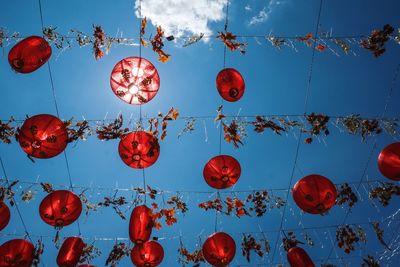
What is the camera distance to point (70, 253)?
225 inches

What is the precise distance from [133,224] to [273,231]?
13.4 ft

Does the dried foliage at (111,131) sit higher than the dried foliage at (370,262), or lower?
higher

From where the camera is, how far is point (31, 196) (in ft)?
22.5

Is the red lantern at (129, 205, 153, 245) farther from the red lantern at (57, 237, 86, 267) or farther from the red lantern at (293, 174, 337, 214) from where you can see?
the red lantern at (293, 174, 337, 214)

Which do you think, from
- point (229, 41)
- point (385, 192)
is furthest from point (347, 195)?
point (229, 41)

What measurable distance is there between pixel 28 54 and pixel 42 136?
3.75ft

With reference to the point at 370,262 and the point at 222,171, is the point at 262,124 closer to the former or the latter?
the point at 222,171

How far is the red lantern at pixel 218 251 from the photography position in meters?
5.72

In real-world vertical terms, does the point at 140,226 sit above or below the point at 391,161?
below

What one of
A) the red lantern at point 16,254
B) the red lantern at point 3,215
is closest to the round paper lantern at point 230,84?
the red lantern at point 3,215

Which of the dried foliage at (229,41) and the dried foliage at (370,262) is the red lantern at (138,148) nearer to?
the dried foliage at (229,41)

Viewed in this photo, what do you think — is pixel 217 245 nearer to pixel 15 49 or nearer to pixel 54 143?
pixel 54 143

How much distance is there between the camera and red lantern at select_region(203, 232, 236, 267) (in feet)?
18.8

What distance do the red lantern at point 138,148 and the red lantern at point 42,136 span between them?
91 centimetres
